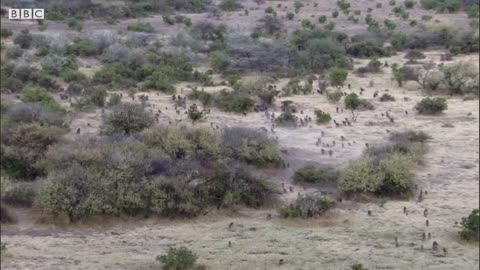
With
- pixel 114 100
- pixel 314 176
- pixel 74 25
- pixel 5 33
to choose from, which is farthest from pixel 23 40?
pixel 314 176

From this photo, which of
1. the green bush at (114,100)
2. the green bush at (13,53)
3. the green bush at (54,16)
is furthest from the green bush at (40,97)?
the green bush at (54,16)

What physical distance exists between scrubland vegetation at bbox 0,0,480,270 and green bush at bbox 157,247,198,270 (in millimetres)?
27

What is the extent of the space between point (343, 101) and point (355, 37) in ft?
45.2

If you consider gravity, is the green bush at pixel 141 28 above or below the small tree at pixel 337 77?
above

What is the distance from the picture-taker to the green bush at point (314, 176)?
1761cm

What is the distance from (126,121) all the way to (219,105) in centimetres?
535

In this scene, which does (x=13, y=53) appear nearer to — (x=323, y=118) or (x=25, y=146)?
(x=25, y=146)

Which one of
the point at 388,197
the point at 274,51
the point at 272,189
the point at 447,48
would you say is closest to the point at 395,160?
the point at 388,197

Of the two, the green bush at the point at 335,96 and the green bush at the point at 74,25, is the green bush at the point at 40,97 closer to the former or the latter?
the green bush at the point at 335,96

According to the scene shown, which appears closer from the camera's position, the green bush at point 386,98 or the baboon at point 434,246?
the baboon at point 434,246

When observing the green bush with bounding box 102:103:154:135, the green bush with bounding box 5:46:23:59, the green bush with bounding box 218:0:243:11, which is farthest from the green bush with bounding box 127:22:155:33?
the green bush with bounding box 102:103:154:135

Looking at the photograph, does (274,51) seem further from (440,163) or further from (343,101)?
(440,163)

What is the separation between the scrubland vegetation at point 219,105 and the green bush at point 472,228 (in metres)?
0.03

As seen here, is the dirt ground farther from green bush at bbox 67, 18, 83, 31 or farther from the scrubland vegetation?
green bush at bbox 67, 18, 83, 31
